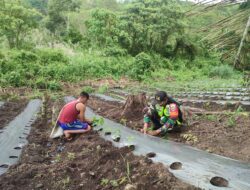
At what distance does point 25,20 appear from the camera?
21.2 m

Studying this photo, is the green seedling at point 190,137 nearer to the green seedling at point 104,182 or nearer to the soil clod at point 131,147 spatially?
the soil clod at point 131,147

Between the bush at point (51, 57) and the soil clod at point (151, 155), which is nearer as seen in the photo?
the soil clod at point (151, 155)

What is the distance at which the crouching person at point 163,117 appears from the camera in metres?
A: 5.07

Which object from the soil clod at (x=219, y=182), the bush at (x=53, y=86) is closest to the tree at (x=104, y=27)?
the bush at (x=53, y=86)

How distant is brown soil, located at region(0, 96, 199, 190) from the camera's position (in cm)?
318

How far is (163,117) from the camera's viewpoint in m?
5.38

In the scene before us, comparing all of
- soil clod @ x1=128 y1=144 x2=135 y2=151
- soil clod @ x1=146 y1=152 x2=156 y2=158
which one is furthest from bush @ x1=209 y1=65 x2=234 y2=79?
soil clod @ x1=146 y1=152 x2=156 y2=158

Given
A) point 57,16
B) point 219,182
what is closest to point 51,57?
point 57,16

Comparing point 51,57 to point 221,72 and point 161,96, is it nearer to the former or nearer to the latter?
point 221,72

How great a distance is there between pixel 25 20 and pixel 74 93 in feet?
32.3

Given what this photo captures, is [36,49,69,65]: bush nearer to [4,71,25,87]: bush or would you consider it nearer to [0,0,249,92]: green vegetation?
[0,0,249,92]: green vegetation

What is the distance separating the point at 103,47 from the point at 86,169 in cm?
2057

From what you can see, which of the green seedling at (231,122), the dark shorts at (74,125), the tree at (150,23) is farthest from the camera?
the tree at (150,23)

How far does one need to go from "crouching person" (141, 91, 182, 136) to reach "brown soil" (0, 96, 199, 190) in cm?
92
